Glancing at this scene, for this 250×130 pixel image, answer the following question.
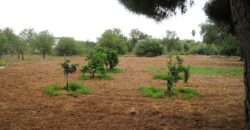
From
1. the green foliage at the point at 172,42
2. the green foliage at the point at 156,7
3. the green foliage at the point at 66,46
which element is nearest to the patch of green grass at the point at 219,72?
the green foliage at the point at 156,7

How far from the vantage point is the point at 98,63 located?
16922 mm

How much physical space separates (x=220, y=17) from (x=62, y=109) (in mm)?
4843

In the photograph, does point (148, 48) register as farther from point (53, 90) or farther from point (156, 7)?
point (156, 7)

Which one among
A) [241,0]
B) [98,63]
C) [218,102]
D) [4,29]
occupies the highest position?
[4,29]

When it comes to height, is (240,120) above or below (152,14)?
below

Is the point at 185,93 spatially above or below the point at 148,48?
below

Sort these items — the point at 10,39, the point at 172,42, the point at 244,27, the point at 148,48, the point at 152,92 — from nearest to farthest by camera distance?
the point at 244,27, the point at 152,92, the point at 10,39, the point at 148,48, the point at 172,42

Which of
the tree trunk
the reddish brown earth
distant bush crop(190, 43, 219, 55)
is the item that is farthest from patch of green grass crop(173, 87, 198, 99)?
distant bush crop(190, 43, 219, 55)

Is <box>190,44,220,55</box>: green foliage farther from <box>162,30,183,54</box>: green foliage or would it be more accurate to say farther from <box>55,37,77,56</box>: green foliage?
<box>55,37,77,56</box>: green foliage

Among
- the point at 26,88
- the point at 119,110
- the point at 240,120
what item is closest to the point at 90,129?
the point at 119,110

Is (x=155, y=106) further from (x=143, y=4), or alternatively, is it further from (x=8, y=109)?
(x=8, y=109)

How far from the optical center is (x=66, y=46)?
61.4 meters

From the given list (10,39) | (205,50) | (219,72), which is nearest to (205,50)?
(205,50)

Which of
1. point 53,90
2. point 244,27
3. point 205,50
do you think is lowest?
point 53,90
